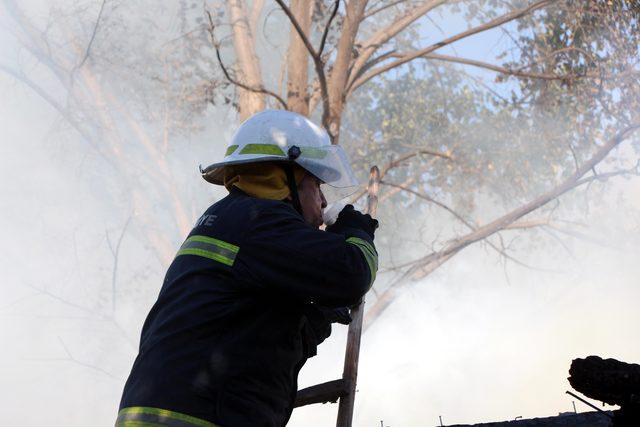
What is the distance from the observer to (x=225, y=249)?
2182mm

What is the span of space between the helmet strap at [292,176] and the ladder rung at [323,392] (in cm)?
→ 88

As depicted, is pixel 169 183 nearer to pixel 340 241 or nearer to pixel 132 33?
pixel 132 33

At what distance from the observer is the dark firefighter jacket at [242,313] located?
6.77 feet

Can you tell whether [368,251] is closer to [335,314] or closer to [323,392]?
[335,314]

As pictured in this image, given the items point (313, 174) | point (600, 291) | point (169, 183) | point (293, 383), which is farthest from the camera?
point (600, 291)

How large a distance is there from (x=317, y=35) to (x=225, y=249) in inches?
478

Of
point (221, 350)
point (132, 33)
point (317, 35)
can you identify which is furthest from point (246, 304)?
point (132, 33)

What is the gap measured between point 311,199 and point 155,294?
14778 millimetres

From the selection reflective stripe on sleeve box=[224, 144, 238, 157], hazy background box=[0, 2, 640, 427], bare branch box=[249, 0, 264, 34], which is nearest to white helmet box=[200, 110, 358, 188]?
reflective stripe on sleeve box=[224, 144, 238, 157]

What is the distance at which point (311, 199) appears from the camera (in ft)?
8.39

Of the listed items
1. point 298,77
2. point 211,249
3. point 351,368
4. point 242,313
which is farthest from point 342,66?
point 242,313

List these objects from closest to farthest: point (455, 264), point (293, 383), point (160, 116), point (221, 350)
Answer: point (221, 350)
point (293, 383)
point (160, 116)
point (455, 264)

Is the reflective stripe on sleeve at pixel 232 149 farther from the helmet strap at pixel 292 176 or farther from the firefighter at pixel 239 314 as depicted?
the firefighter at pixel 239 314

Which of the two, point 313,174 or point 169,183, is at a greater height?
point 169,183
